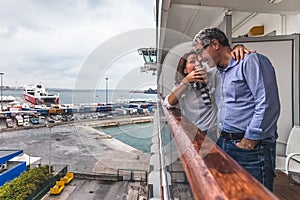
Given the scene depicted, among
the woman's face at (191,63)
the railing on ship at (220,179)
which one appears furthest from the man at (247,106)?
the railing on ship at (220,179)

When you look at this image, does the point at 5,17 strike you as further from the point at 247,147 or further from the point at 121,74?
the point at 247,147

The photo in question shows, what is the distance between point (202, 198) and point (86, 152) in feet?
49.8

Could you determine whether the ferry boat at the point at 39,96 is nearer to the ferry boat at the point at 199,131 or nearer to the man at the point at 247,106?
the ferry boat at the point at 199,131

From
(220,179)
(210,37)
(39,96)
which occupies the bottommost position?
(220,179)

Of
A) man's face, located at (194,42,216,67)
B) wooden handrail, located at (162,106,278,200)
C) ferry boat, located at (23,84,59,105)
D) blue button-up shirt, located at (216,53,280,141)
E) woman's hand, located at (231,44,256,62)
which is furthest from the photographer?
ferry boat, located at (23,84,59,105)

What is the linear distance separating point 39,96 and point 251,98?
96.9 feet

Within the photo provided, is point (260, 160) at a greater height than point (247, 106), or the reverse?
point (247, 106)

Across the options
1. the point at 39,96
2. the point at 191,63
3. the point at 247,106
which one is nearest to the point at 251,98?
the point at 247,106

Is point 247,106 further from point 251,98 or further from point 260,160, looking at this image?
point 260,160

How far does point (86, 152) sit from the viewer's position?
1470 centimetres

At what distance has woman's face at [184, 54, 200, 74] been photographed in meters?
1.59

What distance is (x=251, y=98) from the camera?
1.13 meters

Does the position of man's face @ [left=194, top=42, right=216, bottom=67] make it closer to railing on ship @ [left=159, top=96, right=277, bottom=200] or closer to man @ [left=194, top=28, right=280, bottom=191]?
man @ [left=194, top=28, right=280, bottom=191]

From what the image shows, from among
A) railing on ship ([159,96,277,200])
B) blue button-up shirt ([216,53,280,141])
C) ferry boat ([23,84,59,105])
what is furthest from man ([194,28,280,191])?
ferry boat ([23,84,59,105])
